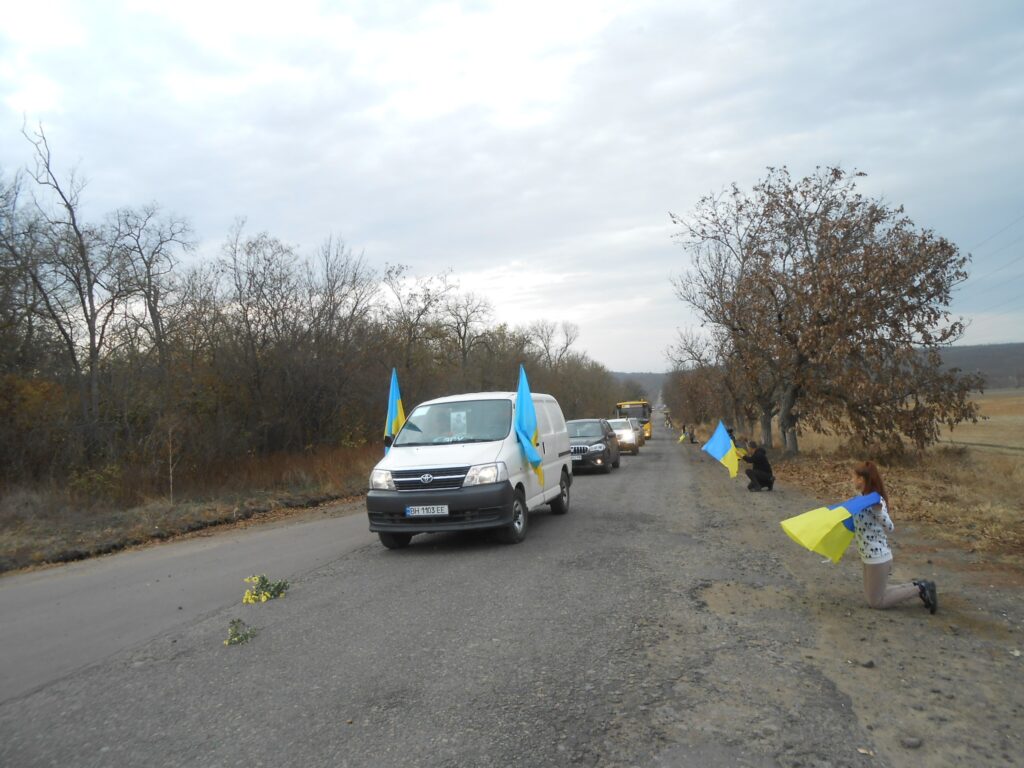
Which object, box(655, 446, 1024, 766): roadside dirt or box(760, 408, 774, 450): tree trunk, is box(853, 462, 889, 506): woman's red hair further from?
box(760, 408, 774, 450): tree trunk

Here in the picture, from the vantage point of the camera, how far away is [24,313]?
1730cm

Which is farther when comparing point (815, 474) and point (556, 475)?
point (815, 474)

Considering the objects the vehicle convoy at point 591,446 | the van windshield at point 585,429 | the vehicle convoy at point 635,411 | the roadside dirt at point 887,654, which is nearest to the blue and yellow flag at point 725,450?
the vehicle convoy at point 591,446

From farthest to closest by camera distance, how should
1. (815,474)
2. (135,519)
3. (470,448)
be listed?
1. (815,474)
2. (135,519)
3. (470,448)

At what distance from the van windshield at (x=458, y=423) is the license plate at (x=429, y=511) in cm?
124

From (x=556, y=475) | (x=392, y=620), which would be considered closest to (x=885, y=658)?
(x=392, y=620)

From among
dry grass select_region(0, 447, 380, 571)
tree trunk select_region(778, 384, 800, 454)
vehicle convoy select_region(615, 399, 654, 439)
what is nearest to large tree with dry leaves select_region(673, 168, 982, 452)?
tree trunk select_region(778, 384, 800, 454)

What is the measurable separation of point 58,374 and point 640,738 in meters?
18.5

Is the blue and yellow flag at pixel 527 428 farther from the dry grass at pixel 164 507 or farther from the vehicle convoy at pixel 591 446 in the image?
the vehicle convoy at pixel 591 446

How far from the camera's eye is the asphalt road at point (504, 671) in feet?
12.3

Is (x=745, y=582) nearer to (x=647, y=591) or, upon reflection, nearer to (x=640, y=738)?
(x=647, y=591)

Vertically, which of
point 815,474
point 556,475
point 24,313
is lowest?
point 815,474

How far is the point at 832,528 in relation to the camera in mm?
5973

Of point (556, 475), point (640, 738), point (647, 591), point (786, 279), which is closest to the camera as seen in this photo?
point (640, 738)
